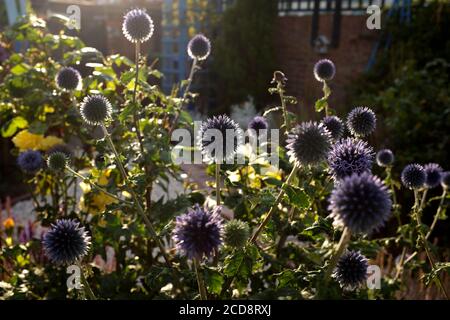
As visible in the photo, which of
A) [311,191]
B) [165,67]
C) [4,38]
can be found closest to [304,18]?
[165,67]

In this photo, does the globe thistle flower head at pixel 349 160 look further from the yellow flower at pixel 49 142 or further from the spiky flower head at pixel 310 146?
the yellow flower at pixel 49 142

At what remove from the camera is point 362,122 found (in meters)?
1.74

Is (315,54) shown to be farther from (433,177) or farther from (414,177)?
(414,177)

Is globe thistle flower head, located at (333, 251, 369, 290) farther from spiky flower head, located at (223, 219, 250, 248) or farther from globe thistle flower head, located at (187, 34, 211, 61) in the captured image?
globe thistle flower head, located at (187, 34, 211, 61)

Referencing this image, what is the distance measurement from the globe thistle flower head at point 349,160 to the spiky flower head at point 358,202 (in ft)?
0.83

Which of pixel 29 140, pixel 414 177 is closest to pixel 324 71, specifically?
pixel 414 177

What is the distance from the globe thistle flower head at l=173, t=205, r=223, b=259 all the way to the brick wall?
16.3ft

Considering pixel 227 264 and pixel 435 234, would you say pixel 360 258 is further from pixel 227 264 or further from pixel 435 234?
pixel 435 234

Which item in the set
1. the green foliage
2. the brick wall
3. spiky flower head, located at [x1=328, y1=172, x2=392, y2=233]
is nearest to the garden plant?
spiky flower head, located at [x1=328, y1=172, x2=392, y2=233]

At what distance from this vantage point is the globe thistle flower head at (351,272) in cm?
134

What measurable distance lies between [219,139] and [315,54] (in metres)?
6.38

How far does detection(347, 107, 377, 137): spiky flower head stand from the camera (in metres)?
1.73

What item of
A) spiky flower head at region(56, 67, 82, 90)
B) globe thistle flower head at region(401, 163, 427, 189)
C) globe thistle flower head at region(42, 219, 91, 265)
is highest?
spiky flower head at region(56, 67, 82, 90)
